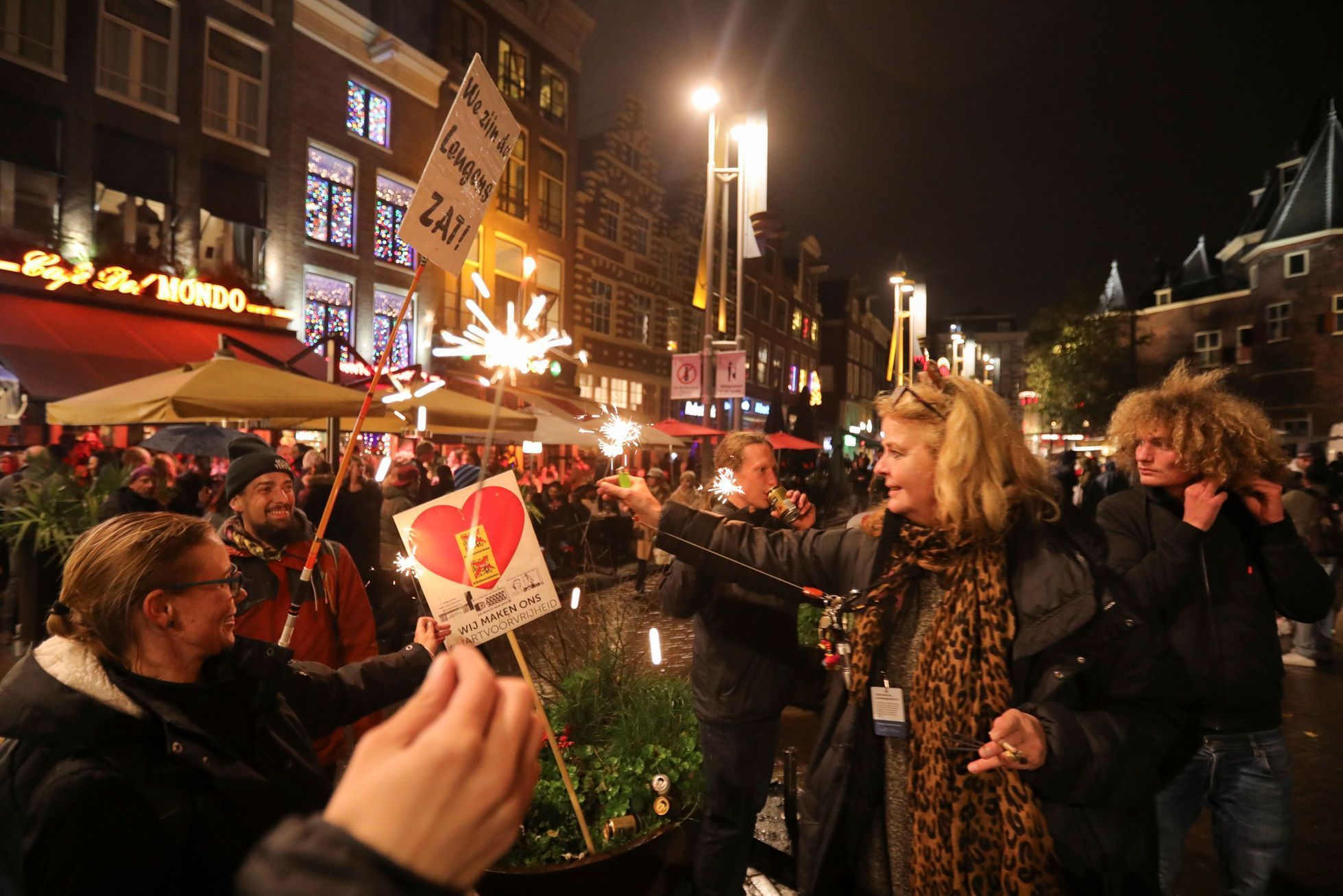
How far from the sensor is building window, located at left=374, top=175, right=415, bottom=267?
1934cm

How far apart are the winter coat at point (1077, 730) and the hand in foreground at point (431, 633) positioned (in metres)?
1.36

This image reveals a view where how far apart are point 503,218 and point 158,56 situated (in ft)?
29.5

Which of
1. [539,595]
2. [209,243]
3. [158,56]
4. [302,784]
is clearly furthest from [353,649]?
[158,56]

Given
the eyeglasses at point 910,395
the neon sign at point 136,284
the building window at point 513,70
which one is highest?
the building window at point 513,70

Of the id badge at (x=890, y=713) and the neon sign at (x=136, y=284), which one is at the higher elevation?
the neon sign at (x=136, y=284)

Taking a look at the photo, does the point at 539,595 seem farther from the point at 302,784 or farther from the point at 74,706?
the point at 74,706

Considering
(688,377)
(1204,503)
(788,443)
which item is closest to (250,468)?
(1204,503)

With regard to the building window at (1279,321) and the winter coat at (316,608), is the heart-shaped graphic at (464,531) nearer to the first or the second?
the winter coat at (316,608)

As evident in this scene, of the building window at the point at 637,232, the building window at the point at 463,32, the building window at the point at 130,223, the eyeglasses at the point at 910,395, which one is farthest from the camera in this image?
the building window at the point at 637,232

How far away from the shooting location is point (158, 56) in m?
14.9

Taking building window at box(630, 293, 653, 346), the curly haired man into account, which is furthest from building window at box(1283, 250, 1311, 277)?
the curly haired man

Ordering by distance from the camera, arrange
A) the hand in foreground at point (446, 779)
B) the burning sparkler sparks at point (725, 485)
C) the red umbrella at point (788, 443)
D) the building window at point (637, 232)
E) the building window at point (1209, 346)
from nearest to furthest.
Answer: the hand in foreground at point (446, 779)
the burning sparkler sparks at point (725, 485)
the red umbrella at point (788, 443)
the building window at point (637, 232)
the building window at point (1209, 346)

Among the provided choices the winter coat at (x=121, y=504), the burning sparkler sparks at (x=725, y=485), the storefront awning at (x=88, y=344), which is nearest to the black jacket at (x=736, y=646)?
the burning sparkler sparks at (x=725, y=485)

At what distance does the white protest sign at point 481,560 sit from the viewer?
272cm
